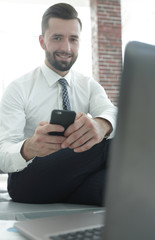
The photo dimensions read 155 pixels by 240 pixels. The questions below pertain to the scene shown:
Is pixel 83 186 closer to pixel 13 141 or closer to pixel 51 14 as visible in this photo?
pixel 13 141

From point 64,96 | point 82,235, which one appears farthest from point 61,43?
point 82,235

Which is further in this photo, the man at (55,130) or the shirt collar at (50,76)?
the shirt collar at (50,76)

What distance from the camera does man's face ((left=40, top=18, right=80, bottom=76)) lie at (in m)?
1.74

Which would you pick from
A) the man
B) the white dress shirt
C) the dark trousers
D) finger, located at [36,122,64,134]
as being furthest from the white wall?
finger, located at [36,122,64,134]

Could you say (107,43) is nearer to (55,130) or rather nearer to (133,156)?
(55,130)

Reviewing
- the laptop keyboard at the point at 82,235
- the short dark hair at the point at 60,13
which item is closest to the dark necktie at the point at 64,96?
the short dark hair at the point at 60,13

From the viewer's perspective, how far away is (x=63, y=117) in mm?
884

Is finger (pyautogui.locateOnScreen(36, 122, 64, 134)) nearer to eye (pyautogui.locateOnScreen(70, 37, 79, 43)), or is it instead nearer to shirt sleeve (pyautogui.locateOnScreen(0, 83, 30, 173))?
shirt sleeve (pyautogui.locateOnScreen(0, 83, 30, 173))

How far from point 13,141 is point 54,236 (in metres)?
0.99

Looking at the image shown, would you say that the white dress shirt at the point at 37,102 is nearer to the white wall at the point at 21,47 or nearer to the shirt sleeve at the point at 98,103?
the shirt sleeve at the point at 98,103

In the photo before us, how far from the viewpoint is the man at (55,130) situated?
3.55 ft

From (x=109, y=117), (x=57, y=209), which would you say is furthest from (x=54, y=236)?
(x=109, y=117)

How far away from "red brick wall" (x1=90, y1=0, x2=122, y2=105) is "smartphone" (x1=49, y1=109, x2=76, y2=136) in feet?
12.1

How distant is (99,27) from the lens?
4.63 meters
